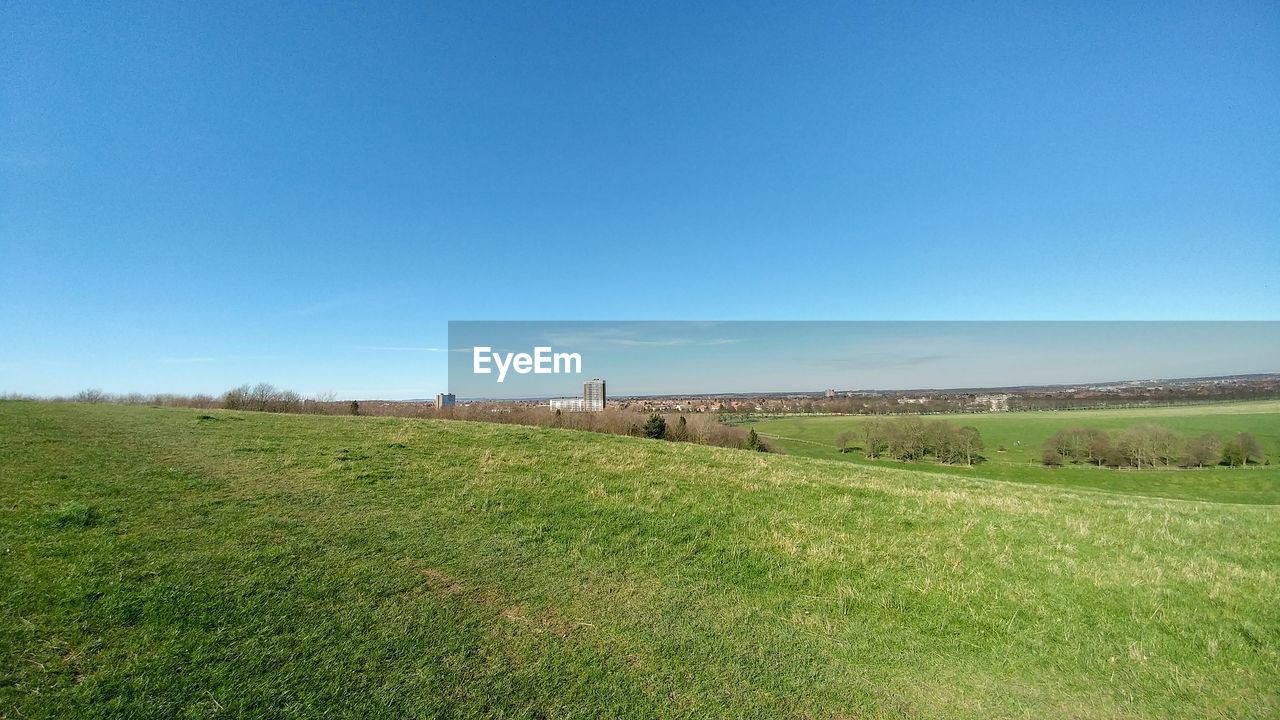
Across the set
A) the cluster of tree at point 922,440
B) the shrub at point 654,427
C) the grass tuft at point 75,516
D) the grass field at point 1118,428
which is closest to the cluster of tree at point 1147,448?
the grass field at point 1118,428

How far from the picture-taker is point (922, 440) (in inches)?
2244

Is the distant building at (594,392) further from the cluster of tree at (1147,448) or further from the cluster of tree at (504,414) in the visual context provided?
the cluster of tree at (1147,448)

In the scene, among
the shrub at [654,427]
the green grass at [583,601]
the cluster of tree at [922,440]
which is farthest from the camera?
the cluster of tree at [922,440]

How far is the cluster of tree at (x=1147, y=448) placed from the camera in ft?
154

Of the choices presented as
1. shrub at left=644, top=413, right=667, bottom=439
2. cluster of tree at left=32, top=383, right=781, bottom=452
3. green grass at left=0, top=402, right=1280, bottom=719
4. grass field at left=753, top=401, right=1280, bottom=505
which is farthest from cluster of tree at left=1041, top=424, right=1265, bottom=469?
green grass at left=0, top=402, right=1280, bottom=719

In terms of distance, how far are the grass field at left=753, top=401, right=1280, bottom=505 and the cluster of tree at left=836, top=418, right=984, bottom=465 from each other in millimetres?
1661

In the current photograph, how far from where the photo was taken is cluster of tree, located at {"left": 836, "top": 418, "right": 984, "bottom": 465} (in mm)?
56344

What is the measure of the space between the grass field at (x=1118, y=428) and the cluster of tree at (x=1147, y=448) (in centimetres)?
125

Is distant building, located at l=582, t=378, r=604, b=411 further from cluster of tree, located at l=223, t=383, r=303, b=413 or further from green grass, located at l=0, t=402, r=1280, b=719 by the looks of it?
Result: green grass, located at l=0, t=402, r=1280, b=719

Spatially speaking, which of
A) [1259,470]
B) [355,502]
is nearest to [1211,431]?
[1259,470]

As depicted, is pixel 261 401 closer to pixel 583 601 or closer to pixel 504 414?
pixel 504 414

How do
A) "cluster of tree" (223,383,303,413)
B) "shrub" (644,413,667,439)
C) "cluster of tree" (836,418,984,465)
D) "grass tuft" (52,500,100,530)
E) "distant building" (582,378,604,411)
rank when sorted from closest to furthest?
"grass tuft" (52,500,100,530), "cluster of tree" (223,383,303,413), "shrub" (644,413,667,439), "cluster of tree" (836,418,984,465), "distant building" (582,378,604,411)

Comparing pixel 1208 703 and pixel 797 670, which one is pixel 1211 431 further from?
pixel 797 670

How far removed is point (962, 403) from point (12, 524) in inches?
3247
